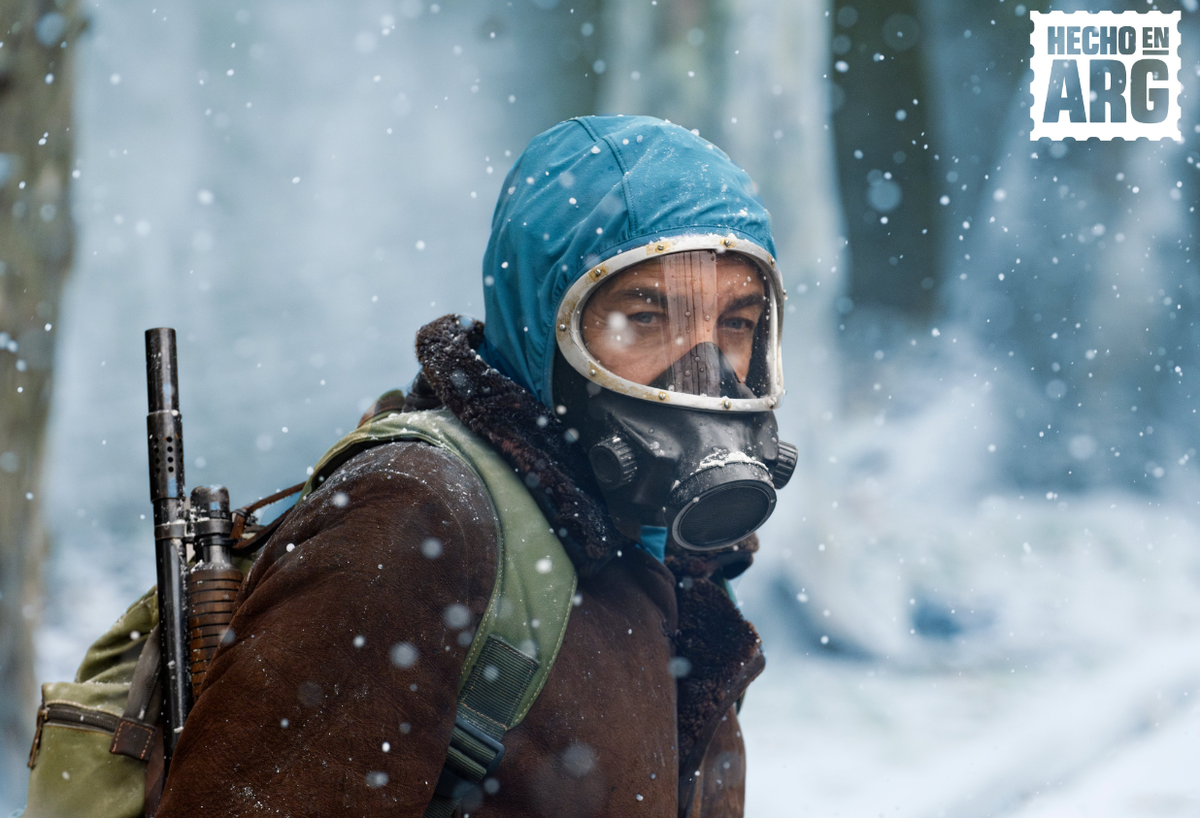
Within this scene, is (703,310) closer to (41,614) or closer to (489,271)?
(489,271)

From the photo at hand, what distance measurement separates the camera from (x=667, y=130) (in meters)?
1.76

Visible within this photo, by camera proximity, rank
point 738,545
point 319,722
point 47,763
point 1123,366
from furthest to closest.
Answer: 1. point 1123,366
2. point 738,545
3. point 47,763
4. point 319,722

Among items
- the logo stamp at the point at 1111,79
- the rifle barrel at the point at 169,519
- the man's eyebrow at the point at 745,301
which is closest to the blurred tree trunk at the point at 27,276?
the rifle barrel at the point at 169,519

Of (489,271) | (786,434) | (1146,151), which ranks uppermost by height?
(1146,151)

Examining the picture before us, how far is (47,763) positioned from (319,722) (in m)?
0.64

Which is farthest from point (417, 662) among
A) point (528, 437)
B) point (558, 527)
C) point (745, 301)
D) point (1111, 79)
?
point (1111, 79)

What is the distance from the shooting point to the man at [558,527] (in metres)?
1.21

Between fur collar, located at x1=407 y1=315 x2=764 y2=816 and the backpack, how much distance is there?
→ 0.03 m

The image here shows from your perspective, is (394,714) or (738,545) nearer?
(394,714)

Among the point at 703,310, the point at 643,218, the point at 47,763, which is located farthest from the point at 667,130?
the point at 47,763

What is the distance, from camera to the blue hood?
5.31 feet

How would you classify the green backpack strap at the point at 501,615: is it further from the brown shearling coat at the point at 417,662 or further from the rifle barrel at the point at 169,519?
the rifle barrel at the point at 169,519

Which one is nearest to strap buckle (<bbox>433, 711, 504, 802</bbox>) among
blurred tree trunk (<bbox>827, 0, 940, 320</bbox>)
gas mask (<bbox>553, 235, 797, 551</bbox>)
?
gas mask (<bbox>553, 235, 797, 551</bbox>)

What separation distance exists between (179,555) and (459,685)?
639 mm
